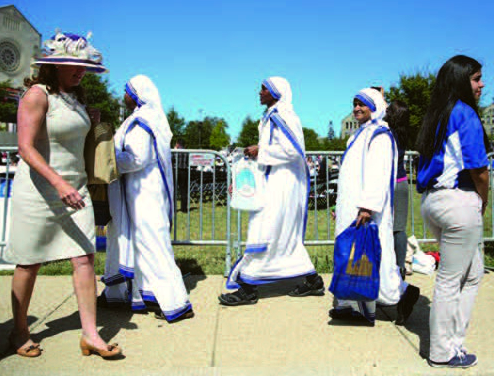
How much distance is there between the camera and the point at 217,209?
38.1 ft

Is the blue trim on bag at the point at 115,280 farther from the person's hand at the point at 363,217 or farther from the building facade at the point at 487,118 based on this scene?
the building facade at the point at 487,118

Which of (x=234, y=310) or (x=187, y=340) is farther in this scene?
(x=234, y=310)

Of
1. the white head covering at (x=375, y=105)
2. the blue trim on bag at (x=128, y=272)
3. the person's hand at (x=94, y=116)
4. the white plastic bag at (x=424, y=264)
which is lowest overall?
the white plastic bag at (x=424, y=264)

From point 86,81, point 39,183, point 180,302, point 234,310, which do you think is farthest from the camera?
point 86,81

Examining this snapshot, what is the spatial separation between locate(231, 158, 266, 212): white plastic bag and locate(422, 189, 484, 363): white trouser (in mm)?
1776

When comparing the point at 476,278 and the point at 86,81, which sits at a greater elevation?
the point at 86,81

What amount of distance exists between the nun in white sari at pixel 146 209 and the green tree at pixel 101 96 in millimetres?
33531

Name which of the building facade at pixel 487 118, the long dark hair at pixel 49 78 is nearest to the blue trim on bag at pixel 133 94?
the long dark hair at pixel 49 78

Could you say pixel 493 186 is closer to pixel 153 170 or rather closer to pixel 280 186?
pixel 280 186

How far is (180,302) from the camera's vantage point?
13.5 feet

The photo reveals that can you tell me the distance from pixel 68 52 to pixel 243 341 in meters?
2.23

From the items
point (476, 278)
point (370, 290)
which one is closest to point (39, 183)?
point (370, 290)

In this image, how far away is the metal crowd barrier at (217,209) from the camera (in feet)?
19.1

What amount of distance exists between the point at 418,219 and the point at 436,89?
823cm
